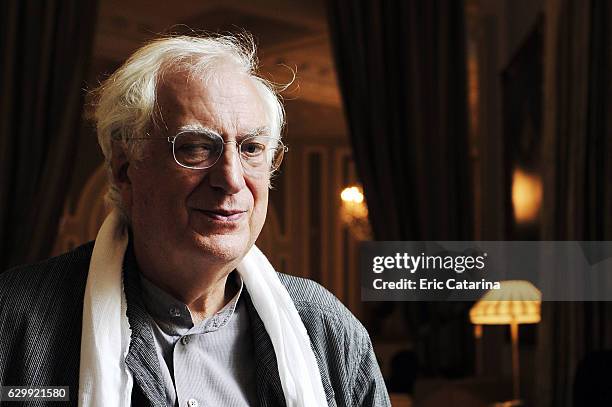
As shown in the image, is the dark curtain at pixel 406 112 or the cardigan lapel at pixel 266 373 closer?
the cardigan lapel at pixel 266 373

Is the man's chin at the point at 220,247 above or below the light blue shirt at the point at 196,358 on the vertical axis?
above

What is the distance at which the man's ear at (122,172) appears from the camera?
1.33 metres

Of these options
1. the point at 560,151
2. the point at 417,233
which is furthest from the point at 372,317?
the point at 560,151

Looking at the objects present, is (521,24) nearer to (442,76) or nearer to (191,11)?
(442,76)

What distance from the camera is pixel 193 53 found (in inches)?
50.4

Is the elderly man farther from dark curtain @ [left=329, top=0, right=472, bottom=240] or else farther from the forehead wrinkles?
dark curtain @ [left=329, top=0, right=472, bottom=240]

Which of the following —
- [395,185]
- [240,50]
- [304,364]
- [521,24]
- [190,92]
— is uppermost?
[521,24]

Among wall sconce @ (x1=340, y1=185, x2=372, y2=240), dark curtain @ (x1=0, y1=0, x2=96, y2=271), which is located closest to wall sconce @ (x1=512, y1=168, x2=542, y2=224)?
dark curtain @ (x1=0, y1=0, x2=96, y2=271)

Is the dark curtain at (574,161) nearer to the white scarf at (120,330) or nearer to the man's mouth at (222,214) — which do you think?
the white scarf at (120,330)

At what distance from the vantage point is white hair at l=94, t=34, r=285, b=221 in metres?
1.26

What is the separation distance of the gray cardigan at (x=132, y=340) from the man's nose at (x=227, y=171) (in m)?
0.21

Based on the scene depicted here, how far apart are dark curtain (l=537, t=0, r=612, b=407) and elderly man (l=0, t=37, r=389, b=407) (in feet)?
7.10

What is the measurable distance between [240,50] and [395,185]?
3100 mm

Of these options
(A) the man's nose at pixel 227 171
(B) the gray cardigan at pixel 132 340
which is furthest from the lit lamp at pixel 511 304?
(A) the man's nose at pixel 227 171
